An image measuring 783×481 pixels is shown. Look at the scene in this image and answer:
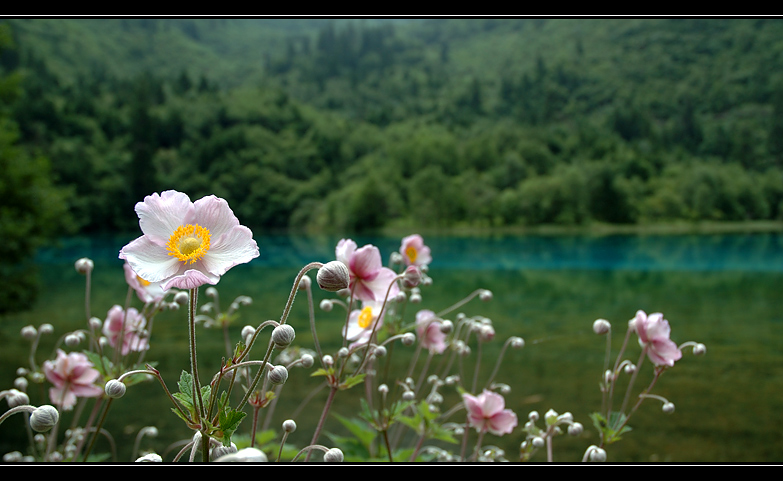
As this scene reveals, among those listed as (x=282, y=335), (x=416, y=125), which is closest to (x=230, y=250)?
(x=282, y=335)

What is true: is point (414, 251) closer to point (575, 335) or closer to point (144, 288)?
point (144, 288)

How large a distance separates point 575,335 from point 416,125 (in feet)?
248

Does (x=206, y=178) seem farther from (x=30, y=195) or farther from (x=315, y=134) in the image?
(x=30, y=195)

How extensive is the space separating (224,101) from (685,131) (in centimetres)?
5968

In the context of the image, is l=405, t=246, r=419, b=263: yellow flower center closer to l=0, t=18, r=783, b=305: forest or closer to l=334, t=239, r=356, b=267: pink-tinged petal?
l=334, t=239, r=356, b=267: pink-tinged petal

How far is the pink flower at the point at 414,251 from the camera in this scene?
2031mm

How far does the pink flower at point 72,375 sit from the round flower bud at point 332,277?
1347 millimetres

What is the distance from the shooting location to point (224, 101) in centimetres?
7250

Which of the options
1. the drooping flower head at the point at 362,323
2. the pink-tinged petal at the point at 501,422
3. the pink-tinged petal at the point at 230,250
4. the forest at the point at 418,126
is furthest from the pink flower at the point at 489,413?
the forest at the point at 418,126

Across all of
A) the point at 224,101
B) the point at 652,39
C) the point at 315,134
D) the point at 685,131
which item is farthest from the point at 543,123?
the point at 224,101

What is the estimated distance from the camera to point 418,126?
84.8 meters

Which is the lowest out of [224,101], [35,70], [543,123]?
[543,123]

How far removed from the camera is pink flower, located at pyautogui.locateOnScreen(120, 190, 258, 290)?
0.85 meters

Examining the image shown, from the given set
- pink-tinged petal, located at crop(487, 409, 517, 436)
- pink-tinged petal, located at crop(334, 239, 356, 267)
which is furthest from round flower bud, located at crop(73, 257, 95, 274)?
pink-tinged petal, located at crop(487, 409, 517, 436)
